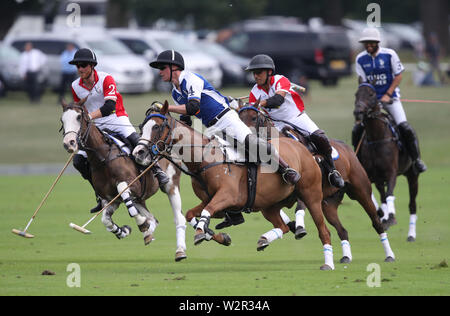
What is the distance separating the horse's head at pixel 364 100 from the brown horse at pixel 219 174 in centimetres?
257

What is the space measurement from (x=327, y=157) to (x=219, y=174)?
187 centimetres

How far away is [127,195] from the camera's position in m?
12.2

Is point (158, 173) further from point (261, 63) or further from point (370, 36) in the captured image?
point (370, 36)

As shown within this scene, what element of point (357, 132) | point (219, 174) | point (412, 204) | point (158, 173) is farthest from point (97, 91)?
point (412, 204)

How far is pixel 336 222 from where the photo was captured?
1240 cm

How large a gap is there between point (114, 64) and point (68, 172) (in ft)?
28.8

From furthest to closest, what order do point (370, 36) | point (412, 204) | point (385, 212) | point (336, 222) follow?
point (412, 204) → point (385, 212) → point (370, 36) → point (336, 222)

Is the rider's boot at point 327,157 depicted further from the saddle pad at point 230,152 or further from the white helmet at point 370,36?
the white helmet at point 370,36

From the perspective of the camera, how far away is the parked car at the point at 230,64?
121 ft

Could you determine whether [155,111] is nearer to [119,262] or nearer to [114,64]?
[119,262]

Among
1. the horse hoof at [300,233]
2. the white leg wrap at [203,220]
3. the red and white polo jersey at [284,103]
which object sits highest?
the red and white polo jersey at [284,103]

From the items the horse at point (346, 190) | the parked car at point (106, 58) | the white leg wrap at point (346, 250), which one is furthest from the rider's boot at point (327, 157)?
the parked car at point (106, 58)

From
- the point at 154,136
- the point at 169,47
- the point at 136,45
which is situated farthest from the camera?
the point at 136,45

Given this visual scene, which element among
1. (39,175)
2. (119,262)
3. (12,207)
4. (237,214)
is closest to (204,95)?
(237,214)
